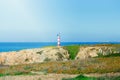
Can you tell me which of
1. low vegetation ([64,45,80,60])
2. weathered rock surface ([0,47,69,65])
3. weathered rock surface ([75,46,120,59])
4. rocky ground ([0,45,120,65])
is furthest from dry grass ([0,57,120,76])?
low vegetation ([64,45,80,60])

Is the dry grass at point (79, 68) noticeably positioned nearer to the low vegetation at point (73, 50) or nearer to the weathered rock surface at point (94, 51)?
the weathered rock surface at point (94, 51)

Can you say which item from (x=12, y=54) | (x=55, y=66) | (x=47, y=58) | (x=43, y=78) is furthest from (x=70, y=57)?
(x=43, y=78)

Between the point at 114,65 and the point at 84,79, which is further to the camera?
the point at 114,65

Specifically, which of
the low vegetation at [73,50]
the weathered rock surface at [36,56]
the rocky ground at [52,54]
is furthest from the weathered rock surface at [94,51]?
the weathered rock surface at [36,56]

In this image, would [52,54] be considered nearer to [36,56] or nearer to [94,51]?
[36,56]

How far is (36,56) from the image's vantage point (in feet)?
187

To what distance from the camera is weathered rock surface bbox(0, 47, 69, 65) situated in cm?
5572

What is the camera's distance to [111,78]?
24812 millimetres

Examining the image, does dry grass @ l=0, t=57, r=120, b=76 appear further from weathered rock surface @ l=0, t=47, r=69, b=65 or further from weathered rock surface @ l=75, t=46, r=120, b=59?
weathered rock surface @ l=0, t=47, r=69, b=65

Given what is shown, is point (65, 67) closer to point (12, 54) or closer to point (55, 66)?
point (55, 66)

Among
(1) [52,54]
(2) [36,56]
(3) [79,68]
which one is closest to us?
(3) [79,68]

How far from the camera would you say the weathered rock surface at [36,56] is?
5572 centimetres

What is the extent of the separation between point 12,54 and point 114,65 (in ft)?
94.4

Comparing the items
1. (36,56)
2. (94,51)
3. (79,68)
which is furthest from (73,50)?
(79,68)
